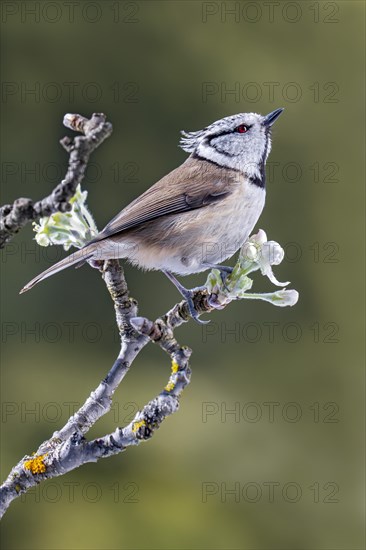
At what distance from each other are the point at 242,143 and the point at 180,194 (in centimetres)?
29

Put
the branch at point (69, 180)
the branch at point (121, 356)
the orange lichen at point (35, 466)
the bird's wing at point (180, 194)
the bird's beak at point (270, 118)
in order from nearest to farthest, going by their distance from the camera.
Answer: the branch at point (69, 180) → the branch at point (121, 356) → the orange lichen at point (35, 466) → the bird's wing at point (180, 194) → the bird's beak at point (270, 118)

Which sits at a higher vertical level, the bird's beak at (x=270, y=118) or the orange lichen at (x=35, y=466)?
the bird's beak at (x=270, y=118)

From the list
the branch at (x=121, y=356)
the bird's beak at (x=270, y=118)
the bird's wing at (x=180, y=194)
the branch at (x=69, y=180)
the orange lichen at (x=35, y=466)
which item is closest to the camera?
the branch at (x=69, y=180)

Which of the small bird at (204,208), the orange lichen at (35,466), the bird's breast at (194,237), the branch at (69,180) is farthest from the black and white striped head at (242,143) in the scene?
the branch at (69,180)

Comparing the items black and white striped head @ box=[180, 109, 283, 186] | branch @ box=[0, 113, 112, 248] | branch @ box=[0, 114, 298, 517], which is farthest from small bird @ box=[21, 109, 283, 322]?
branch @ box=[0, 113, 112, 248]

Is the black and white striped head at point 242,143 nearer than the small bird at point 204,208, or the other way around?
the small bird at point 204,208

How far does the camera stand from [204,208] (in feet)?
8.18

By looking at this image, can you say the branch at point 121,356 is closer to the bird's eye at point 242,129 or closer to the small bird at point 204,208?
the small bird at point 204,208

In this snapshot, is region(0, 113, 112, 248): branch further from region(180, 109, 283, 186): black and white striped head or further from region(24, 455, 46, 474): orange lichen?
region(180, 109, 283, 186): black and white striped head

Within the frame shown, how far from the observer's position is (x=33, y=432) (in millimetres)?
4340

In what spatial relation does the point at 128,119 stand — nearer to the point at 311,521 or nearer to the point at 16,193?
the point at 16,193

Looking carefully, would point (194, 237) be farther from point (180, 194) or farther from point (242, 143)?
point (242, 143)

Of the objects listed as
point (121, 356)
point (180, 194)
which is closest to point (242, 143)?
point (180, 194)

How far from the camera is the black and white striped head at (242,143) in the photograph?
8.58 ft
